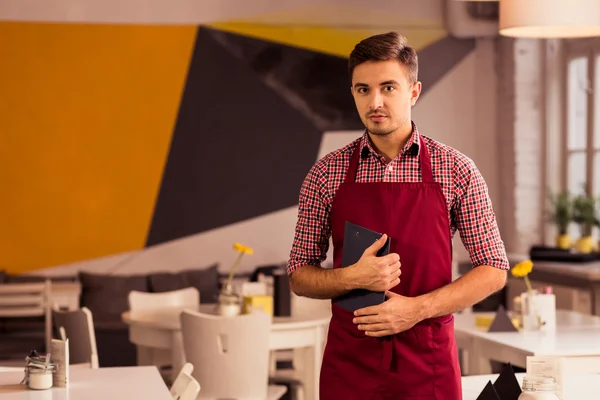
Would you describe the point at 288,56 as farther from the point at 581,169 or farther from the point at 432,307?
the point at 432,307

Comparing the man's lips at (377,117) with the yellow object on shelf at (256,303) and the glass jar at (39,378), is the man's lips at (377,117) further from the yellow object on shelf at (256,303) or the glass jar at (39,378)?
the yellow object on shelf at (256,303)

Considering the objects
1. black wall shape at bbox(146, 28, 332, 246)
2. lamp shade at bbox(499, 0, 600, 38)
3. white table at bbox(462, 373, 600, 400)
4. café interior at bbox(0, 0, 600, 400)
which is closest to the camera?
white table at bbox(462, 373, 600, 400)

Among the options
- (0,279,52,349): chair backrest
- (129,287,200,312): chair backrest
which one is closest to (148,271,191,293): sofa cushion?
(0,279,52,349): chair backrest

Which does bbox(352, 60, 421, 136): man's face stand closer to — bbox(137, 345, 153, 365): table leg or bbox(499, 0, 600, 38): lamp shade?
bbox(499, 0, 600, 38): lamp shade

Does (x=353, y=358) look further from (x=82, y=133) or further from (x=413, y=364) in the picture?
(x=82, y=133)

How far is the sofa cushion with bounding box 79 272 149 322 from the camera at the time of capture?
7863mm

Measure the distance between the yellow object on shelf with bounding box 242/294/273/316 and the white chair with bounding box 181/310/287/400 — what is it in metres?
0.69

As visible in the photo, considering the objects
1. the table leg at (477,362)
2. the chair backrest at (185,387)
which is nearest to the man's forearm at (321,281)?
the chair backrest at (185,387)

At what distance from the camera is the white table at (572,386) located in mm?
2854

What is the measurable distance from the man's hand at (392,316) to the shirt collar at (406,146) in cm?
37

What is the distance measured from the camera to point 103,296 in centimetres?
788

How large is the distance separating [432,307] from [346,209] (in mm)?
320

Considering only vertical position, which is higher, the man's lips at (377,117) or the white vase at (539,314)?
the man's lips at (377,117)

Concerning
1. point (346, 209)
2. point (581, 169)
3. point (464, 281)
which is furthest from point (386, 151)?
point (581, 169)
